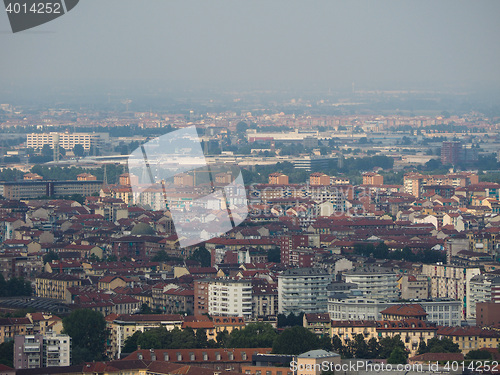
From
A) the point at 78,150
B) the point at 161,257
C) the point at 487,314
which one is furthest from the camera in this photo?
the point at 78,150

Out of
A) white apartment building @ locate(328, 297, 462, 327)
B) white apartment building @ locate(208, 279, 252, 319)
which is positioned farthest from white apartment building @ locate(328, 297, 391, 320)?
white apartment building @ locate(208, 279, 252, 319)

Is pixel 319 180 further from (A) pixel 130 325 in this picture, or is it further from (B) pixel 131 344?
(B) pixel 131 344

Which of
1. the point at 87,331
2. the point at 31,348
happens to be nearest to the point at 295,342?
the point at 87,331

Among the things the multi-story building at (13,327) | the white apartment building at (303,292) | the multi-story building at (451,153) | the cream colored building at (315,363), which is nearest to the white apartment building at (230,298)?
the white apartment building at (303,292)

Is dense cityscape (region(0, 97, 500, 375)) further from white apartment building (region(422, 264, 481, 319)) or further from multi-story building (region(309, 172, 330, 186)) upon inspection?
multi-story building (region(309, 172, 330, 186))

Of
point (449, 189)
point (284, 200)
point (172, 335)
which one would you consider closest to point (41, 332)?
point (172, 335)
